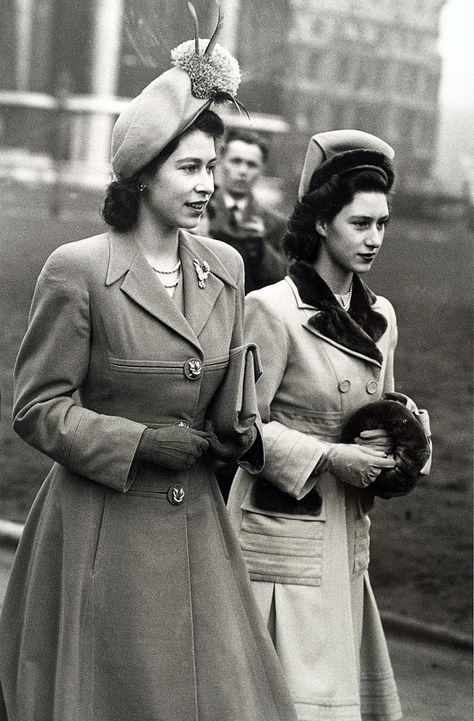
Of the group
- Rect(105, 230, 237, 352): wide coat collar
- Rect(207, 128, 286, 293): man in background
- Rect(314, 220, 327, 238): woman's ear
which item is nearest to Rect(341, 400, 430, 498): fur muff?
Rect(314, 220, 327, 238): woman's ear

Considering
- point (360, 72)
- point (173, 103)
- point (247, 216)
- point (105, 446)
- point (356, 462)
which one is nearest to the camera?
point (105, 446)

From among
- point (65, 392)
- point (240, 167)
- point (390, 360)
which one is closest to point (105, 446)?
point (65, 392)

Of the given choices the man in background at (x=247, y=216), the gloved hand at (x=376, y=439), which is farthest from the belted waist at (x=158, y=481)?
the man in background at (x=247, y=216)

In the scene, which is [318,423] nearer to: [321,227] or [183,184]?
[321,227]

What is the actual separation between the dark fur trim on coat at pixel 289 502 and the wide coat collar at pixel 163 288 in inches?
27.7

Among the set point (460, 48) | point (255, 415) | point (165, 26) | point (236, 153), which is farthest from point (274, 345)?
point (460, 48)

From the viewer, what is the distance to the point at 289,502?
3900 mm

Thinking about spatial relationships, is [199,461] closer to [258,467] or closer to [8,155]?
[258,467]

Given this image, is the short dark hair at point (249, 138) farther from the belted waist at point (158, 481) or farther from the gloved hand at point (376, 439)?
the belted waist at point (158, 481)

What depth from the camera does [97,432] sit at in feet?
10.6

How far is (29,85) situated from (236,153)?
4.50ft

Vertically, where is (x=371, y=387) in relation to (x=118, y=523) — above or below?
above

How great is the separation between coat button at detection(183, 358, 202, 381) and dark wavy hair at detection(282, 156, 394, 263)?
76 centimetres

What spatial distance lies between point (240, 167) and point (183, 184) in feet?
7.21
